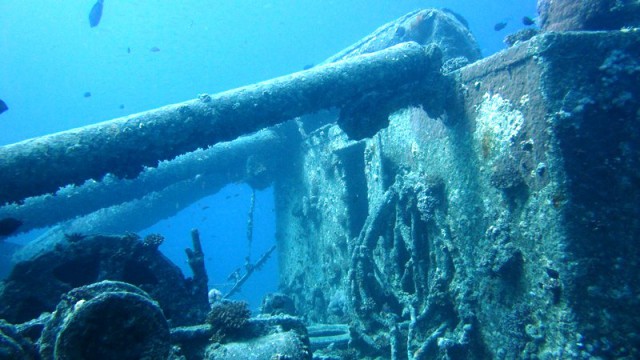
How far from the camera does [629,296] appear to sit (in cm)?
308

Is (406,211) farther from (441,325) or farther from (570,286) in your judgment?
(570,286)

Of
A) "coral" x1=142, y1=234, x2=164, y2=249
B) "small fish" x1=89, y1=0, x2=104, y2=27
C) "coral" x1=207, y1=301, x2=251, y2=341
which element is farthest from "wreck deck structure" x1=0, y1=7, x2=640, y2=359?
"small fish" x1=89, y1=0, x2=104, y2=27

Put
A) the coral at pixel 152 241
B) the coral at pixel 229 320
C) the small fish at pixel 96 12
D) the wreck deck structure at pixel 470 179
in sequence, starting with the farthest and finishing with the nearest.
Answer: the small fish at pixel 96 12 → the coral at pixel 152 241 → the coral at pixel 229 320 → the wreck deck structure at pixel 470 179

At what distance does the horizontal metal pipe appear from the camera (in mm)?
4465

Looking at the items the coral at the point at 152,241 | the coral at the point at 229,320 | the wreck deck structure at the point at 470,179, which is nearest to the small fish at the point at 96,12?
the wreck deck structure at the point at 470,179

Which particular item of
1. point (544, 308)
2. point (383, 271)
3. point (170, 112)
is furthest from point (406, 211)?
point (170, 112)

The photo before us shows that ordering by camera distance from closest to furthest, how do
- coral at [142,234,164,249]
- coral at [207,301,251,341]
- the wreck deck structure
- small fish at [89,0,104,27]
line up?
the wreck deck structure → coral at [207,301,251,341] → coral at [142,234,164,249] → small fish at [89,0,104,27]

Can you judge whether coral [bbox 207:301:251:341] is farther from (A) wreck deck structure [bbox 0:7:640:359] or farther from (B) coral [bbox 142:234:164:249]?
(A) wreck deck structure [bbox 0:7:640:359]

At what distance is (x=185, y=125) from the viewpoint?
4898 millimetres

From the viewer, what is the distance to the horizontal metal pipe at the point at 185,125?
14.6ft

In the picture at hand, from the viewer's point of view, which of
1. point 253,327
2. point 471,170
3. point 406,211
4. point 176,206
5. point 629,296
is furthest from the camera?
point 176,206

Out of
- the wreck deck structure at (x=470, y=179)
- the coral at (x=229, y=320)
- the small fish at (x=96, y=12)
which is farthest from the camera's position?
the small fish at (x=96, y=12)

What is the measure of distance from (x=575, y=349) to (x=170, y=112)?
5.02m

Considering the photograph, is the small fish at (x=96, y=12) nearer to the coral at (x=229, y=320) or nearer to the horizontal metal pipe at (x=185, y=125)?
the horizontal metal pipe at (x=185, y=125)
